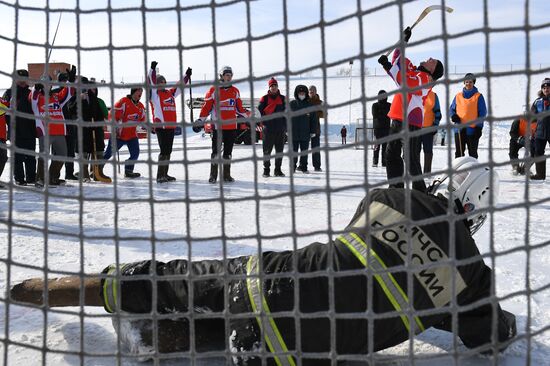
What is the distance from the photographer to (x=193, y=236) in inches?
153

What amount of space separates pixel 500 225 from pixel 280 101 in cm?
340

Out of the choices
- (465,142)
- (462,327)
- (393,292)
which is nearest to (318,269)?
(393,292)

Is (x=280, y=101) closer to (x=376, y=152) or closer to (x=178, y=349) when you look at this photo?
(x=376, y=152)

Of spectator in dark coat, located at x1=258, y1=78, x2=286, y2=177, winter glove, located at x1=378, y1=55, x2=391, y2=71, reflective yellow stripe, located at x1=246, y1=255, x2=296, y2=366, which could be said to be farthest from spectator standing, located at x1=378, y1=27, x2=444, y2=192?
reflective yellow stripe, located at x1=246, y1=255, x2=296, y2=366

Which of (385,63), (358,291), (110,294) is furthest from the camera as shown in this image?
(385,63)

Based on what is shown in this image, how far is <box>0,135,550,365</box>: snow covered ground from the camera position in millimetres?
1749

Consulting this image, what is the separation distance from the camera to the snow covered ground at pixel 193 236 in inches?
68.9

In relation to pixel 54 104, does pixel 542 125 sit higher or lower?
lower

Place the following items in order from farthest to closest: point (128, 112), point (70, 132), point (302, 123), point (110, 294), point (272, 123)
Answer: point (302, 123) → point (272, 123) → point (70, 132) → point (128, 112) → point (110, 294)

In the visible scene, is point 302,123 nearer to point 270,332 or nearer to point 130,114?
point 130,114

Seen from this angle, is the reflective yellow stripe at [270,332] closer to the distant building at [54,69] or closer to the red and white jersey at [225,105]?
the distant building at [54,69]

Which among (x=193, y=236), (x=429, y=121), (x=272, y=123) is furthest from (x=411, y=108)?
(x=193, y=236)

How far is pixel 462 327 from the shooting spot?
75.4 inches

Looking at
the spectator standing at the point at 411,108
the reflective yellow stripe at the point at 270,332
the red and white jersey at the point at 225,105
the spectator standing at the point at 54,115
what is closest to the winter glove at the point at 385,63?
the spectator standing at the point at 411,108
